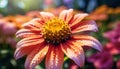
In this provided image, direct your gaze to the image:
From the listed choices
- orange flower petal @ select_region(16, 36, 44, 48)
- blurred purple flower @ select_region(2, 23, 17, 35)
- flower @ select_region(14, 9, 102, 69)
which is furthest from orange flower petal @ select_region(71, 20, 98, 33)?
blurred purple flower @ select_region(2, 23, 17, 35)

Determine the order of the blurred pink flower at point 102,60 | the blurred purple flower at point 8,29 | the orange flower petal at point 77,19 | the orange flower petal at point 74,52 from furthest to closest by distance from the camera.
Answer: the blurred purple flower at point 8,29, the blurred pink flower at point 102,60, the orange flower petal at point 77,19, the orange flower petal at point 74,52

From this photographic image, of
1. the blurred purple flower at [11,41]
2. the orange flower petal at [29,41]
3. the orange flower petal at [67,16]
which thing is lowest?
the blurred purple flower at [11,41]

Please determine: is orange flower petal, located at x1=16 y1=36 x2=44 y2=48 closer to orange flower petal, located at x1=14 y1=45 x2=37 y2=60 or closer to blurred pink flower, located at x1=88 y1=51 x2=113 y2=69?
orange flower petal, located at x1=14 y1=45 x2=37 y2=60

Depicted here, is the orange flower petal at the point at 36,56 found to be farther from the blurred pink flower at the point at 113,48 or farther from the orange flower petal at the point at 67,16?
the blurred pink flower at the point at 113,48

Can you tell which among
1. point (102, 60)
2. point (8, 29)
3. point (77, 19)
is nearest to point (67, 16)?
point (77, 19)

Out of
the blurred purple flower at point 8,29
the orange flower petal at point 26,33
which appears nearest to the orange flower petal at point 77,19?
the orange flower petal at point 26,33

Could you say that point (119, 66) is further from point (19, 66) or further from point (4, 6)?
point (4, 6)

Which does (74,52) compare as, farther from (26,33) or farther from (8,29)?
(8,29)
